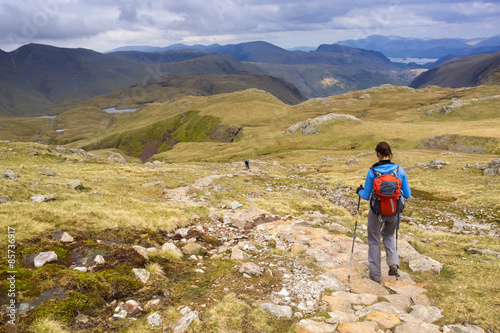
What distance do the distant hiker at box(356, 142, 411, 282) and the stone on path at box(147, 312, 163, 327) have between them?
7897mm

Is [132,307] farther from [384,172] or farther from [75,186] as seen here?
[75,186]

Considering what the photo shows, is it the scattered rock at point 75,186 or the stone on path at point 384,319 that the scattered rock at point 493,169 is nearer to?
the stone on path at point 384,319

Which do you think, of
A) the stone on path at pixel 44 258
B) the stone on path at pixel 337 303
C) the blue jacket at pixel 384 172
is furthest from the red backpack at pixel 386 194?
the stone on path at pixel 44 258

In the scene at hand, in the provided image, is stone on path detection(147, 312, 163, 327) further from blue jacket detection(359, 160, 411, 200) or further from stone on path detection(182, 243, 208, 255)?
blue jacket detection(359, 160, 411, 200)

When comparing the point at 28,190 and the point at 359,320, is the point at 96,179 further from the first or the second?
the point at 359,320

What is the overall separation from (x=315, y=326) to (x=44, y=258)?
952 cm

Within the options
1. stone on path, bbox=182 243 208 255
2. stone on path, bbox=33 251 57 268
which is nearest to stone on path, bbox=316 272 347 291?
stone on path, bbox=182 243 208 255

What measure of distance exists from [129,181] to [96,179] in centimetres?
355

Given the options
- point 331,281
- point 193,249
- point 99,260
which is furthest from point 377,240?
point 99,260

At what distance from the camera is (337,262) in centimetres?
1248

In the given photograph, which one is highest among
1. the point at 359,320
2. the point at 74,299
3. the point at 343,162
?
the point at 74,299

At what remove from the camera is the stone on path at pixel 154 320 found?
24.8 ft

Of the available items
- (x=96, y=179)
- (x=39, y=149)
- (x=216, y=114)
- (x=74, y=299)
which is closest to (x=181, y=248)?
(x=74, y=299)

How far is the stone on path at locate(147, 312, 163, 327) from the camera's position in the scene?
24.8 feet
